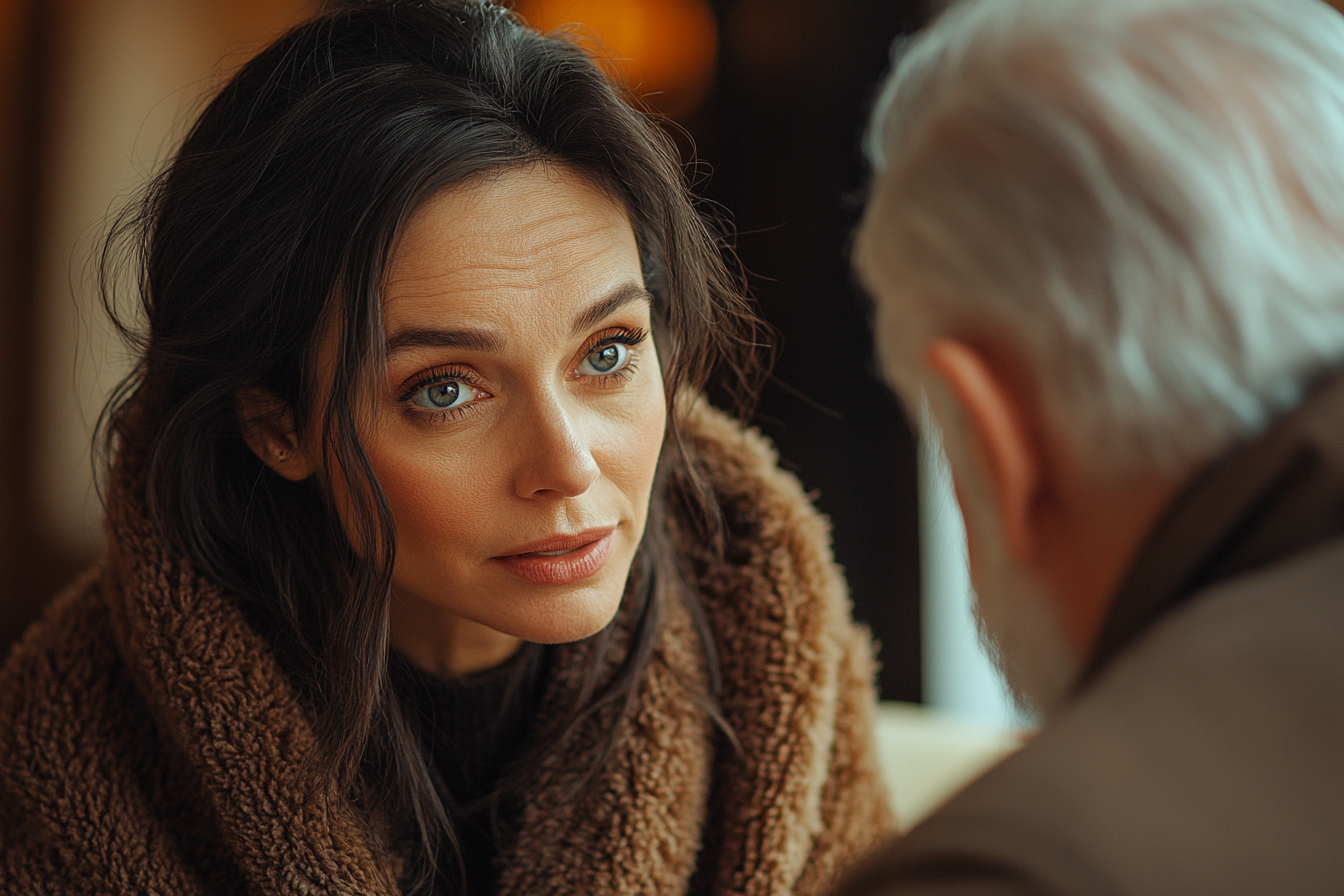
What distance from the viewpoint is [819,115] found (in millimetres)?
2994

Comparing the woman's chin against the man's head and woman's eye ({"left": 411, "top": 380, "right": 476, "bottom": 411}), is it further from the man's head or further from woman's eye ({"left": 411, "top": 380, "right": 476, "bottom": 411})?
the man's head

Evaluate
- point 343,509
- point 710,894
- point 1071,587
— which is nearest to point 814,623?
point 710,894

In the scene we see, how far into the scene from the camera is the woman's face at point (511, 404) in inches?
35.8

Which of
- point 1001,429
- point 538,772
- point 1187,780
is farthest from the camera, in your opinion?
point 538,772

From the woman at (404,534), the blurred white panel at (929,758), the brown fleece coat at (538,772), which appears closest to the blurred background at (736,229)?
the blurred white panel at (929,758)

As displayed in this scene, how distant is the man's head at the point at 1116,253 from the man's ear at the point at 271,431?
24.4 inches

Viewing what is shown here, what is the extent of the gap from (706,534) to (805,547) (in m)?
0.12

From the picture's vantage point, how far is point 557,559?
971 mm

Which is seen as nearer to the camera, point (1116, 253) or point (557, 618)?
point (1116, 253)

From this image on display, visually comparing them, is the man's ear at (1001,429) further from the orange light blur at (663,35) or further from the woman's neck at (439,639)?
the orange light blur at (663,35)

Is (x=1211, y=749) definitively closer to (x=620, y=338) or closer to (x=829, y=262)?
(x=620, y=338)

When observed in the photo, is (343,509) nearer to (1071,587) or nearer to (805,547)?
(805,547)

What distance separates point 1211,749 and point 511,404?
63 centimetres

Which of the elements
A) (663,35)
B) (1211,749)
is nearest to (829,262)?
(663,35)
